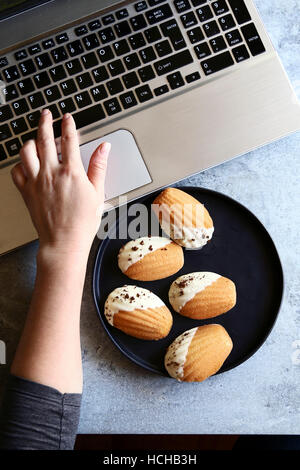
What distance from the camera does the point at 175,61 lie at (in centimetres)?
55

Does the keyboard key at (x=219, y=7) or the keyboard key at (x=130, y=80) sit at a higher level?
the keyboard key at (x=219, y=7)

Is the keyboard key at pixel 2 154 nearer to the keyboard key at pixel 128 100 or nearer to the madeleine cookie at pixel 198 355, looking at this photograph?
the keyboard key at pixel 128 100

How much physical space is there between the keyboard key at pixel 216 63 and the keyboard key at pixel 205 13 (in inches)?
1.9

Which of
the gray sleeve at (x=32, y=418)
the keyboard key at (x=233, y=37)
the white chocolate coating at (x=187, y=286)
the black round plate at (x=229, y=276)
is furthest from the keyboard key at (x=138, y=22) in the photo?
the gray sleeve at (x=32, y=418)

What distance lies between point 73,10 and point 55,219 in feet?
0.84

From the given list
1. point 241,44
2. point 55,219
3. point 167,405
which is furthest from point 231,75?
point 167,405

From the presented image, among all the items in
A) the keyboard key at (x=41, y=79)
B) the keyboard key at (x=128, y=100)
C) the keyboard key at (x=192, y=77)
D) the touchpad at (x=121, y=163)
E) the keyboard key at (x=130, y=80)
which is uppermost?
the keyboard key at (x=41, y=79)

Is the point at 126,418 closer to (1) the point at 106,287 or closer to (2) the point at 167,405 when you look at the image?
(2) the point at 167,405

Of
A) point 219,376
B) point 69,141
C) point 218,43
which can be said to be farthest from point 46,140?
point 219,376

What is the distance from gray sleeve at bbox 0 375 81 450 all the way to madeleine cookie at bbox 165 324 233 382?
0.14 metres

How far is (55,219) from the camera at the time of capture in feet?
1.77

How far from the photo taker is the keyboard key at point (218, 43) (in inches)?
21.5

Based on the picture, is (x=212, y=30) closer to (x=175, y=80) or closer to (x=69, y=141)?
(x=175, y=80)

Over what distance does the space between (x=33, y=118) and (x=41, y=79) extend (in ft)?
0.16
